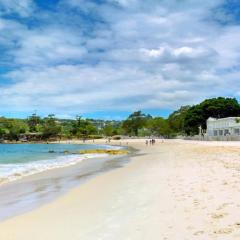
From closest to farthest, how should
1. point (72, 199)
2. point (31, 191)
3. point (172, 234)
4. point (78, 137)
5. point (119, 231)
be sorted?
point (172, 234) < point (119, 231) < point (72, 199) < point (31, 191) < point (78, 137)

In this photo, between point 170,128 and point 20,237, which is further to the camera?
point 170,128

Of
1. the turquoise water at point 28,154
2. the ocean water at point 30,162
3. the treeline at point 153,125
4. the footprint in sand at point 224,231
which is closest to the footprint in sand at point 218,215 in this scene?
the footprint in sand at point 224,231

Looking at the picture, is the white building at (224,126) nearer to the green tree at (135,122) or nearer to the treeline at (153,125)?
the treeline at (153,125)

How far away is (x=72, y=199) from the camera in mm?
13758

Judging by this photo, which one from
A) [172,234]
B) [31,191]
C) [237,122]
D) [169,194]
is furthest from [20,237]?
[237,122]

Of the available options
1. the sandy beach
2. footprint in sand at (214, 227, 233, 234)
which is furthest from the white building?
footprint in sand at (214, 227, 233, 234)

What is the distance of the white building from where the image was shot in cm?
9406

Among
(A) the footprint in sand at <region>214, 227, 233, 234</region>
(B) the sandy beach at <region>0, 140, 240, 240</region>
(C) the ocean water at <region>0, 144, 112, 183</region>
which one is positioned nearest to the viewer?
(A) the footprint in sand at <region>214, 227, 233, 234</region>

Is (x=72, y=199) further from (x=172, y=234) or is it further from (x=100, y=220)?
(x=172, y=234)

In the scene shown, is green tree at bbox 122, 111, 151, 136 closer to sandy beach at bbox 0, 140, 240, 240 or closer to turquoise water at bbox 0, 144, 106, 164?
turquoise water at bbox 0, 144, 106, 164

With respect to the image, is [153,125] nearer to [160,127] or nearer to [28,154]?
[160,127]

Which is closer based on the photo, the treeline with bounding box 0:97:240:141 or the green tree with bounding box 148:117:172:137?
the treeline with bounding box 0:97:240:141

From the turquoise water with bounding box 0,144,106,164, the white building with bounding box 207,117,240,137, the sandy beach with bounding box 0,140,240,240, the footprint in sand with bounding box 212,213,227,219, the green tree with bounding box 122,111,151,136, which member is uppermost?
the green tree with bounding box 122,111,151,136

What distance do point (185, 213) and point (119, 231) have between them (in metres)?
1.92
